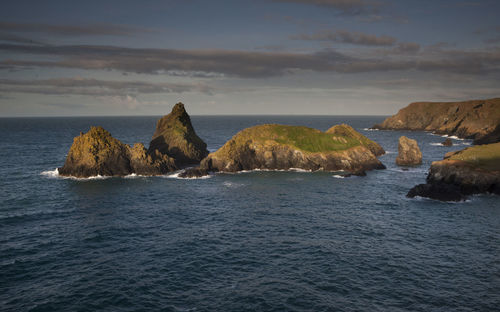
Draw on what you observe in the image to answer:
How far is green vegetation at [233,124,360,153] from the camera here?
10681cm

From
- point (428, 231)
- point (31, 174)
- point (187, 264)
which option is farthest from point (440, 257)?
point (31, 174)

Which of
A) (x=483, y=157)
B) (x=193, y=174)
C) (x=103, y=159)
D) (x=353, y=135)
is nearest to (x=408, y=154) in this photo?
(x=353, y=135)

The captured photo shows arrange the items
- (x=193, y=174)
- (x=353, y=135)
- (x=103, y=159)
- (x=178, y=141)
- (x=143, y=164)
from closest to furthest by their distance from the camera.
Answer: (x=103, y=159) → (x=193, y=174) → (x=143, y=164) → (x=178, y=141) → (x=353, y=135)

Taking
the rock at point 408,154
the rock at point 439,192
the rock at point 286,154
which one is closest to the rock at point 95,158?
the rock at point 286,154

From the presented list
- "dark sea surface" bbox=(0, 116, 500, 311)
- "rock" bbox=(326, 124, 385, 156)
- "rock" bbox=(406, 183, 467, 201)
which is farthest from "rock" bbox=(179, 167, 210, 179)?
"rock" bbox=(326, 124, 385, 156)

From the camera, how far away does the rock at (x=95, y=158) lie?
300 ft

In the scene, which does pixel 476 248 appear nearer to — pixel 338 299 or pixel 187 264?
pixel 338 299

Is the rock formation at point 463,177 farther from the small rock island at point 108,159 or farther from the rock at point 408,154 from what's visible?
the small rock island at point 108,159

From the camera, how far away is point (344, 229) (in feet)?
179

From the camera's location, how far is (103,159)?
92812 mm

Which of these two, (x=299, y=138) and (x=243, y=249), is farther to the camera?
(x=299, y=138)

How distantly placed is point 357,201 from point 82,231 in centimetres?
5183

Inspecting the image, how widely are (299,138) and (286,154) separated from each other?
8.41 metres

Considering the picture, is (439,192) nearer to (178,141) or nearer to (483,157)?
(483,157)
